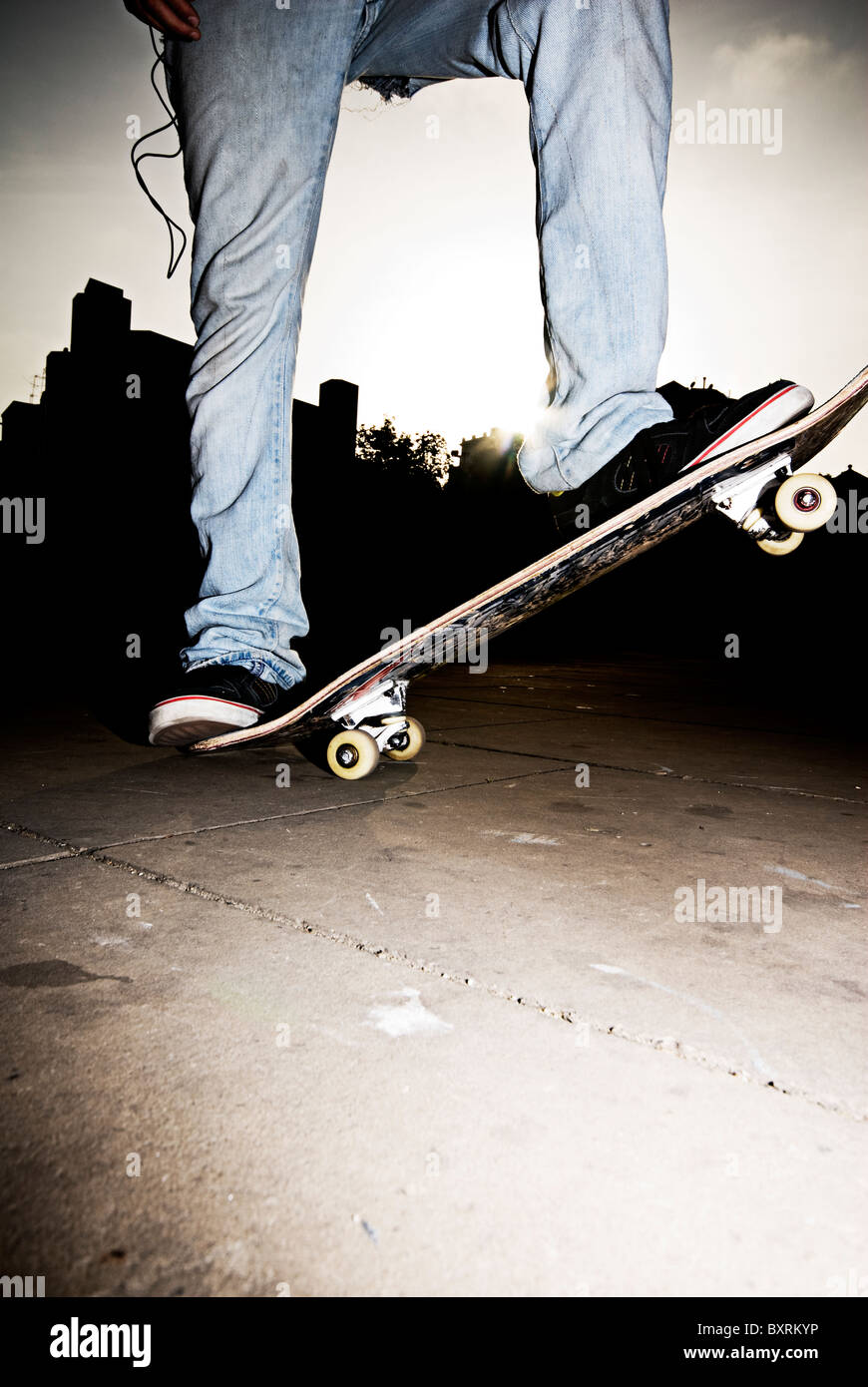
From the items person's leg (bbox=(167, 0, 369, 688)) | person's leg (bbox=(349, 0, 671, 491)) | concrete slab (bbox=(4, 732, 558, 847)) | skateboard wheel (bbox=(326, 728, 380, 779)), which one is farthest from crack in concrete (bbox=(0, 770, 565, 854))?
person's leg (bbox=(349, 0, 671, 491))

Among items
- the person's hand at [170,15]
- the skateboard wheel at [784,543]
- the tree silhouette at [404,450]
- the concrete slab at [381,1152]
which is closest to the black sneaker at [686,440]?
the skateboard wheel at [784,543]

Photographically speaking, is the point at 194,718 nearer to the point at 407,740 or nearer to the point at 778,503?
the point at 407,740

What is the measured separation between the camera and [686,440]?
163 centimetres

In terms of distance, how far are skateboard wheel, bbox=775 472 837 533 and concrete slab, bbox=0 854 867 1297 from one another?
1.30 m

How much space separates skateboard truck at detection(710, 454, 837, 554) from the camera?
1675 millimetres

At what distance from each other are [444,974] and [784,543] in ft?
4.42

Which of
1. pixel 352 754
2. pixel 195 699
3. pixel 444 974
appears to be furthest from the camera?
pixel 352 754

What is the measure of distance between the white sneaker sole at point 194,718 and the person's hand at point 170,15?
151 centimetres

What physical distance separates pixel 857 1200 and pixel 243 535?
168cm

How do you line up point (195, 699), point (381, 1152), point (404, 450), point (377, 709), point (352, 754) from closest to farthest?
point (381, 1152), point (195, 699), point (352, 754), point (377, 709), point (404, 450)

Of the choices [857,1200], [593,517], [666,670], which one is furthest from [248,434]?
[666,670]

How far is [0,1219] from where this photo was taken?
54cm

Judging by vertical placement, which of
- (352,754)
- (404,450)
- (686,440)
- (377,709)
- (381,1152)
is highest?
(404,450)

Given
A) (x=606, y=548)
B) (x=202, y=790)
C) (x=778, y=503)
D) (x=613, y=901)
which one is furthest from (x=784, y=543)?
(x=202, y=790)
